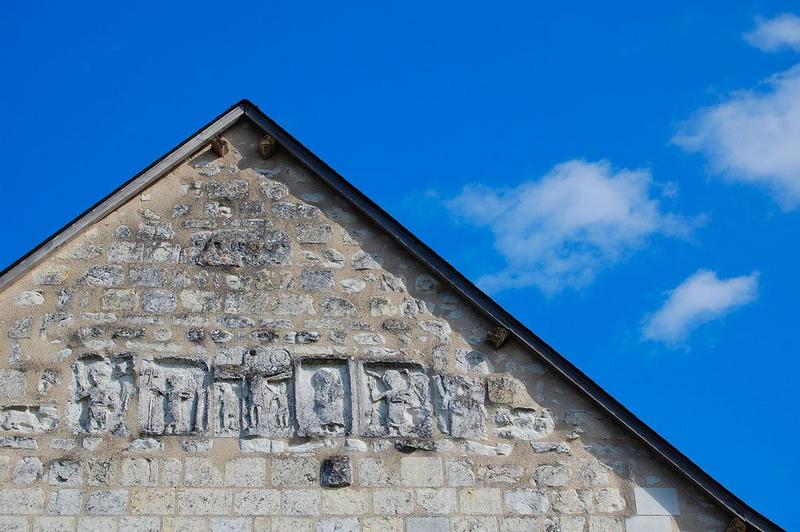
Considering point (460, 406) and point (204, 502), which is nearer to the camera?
point (204, 502)

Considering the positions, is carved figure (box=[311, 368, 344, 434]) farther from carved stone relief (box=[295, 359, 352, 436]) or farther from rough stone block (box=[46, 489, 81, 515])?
rough stone block (box=[46, 489, 81, 515])

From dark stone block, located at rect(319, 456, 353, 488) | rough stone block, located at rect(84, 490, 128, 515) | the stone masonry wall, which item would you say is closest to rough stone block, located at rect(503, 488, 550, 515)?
the stone masonry wall

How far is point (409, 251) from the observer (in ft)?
31.0

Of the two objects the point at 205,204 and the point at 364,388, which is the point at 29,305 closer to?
the point at 205,204

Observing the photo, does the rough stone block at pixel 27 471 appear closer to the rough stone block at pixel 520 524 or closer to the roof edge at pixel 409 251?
the roof edge at pixel 409 251

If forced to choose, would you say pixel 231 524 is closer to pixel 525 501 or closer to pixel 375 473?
pixel 375 473

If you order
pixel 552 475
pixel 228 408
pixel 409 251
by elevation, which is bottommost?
pixel 552 475

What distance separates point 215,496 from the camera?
847 centimetres

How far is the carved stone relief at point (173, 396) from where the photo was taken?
8.66 metres

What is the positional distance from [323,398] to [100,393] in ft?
4.94

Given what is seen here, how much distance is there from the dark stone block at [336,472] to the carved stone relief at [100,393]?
1.35m

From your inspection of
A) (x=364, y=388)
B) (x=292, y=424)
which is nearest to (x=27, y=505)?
(x=292, y=424)

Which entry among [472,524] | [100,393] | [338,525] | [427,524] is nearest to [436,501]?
[427,524]

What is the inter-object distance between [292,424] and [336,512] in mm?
678
